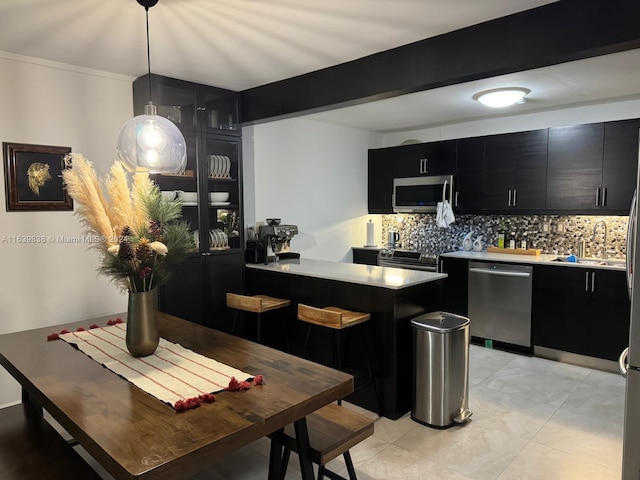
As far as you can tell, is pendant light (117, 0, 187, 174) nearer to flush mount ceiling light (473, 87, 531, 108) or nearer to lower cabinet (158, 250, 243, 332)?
lower cabinet (158, 250, 243, 332)

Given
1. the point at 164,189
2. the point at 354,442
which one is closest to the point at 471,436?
the point at 354,442

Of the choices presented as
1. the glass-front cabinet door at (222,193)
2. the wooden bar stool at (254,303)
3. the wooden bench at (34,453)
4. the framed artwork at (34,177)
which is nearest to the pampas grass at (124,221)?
the wooden bench at (34,453)

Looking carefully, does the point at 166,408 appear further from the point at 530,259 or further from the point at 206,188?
the point at 530,259

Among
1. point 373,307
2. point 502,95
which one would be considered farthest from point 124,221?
point 502,95

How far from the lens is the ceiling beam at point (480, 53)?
83.1 inches

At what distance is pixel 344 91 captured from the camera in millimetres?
3172

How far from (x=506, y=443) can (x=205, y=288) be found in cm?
258

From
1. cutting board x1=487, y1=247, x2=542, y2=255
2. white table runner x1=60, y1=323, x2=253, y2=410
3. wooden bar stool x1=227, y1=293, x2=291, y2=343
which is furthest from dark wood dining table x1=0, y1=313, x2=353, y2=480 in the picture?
cutting board x1=487, y1=247, x2=542, y2=255

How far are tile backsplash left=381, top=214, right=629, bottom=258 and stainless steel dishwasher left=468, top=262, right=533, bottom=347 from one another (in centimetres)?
72

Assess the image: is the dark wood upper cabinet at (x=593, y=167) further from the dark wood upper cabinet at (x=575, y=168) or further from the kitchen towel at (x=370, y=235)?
the kitchen towel at (x=370, y=235)

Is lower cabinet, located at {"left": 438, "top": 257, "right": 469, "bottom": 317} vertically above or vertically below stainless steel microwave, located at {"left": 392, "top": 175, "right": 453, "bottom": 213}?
below

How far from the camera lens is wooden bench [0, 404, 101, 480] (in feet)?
5.48

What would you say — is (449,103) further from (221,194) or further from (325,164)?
(221,194)

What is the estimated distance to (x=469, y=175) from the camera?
502 centimetres
